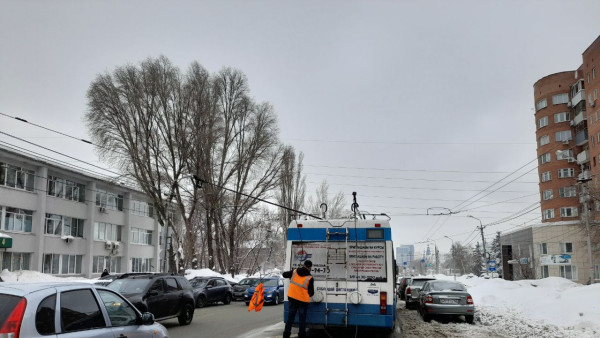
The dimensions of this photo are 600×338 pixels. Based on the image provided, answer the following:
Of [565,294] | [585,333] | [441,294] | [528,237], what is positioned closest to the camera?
[585,333]

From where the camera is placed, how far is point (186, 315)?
1608cm

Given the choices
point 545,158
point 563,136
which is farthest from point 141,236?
point 563,136

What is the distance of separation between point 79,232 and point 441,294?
35.8 m

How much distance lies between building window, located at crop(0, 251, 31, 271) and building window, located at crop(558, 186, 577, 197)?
5738 centimetres

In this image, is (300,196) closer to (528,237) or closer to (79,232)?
(79,232)

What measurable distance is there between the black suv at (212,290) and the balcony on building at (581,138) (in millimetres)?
51094

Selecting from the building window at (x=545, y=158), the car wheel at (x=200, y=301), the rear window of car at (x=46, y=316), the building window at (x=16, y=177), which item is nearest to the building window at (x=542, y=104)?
the building window at (x=545, y=158)

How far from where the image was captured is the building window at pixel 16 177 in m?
34.9

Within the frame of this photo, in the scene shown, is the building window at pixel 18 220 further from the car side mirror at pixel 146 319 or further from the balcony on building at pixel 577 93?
the balcony on building at pixel 577 93

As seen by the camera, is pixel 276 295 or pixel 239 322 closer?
pixel 239 322

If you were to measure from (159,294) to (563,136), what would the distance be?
203 feet

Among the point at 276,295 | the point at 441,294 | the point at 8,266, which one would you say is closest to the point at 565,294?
the point at 441,294

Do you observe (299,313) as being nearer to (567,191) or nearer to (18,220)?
(18,220)

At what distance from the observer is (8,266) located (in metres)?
35.0
